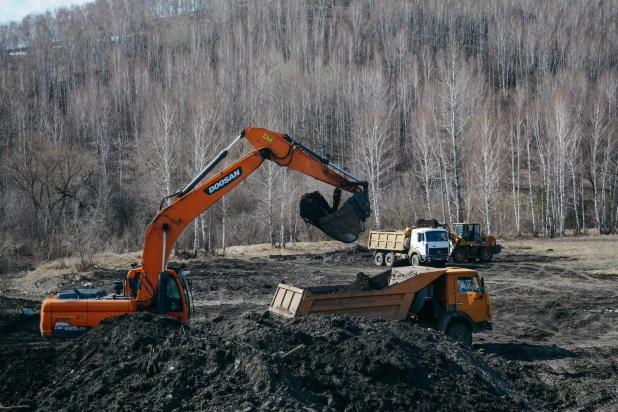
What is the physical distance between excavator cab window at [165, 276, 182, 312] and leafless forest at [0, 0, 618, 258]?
60.0 ft

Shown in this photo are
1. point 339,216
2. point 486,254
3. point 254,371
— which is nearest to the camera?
point 254,371

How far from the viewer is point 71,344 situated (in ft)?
31.7

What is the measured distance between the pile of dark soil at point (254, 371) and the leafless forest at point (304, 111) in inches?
792

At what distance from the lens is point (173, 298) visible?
38.1 feet

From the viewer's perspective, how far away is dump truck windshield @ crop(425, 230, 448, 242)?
2870cm

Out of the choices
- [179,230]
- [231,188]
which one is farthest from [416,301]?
[179,230]

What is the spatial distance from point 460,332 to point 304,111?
56306 mm

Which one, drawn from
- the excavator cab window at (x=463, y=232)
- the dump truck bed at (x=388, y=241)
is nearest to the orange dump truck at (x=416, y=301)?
the dump truck bed at (x=388, y=241)

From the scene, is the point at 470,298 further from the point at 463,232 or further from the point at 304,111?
the point at 304,111

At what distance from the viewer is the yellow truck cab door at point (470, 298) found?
12.8m

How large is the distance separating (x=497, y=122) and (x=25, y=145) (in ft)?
132

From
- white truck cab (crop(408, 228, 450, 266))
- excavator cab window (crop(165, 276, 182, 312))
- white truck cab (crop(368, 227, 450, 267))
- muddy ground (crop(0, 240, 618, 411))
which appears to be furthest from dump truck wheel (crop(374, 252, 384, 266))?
excavator cab window (crop(165, 276, 182, 312))

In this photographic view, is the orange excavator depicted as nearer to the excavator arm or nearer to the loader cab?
the excavator arm

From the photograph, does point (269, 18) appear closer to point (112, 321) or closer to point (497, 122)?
point (497, 122)
